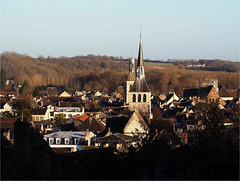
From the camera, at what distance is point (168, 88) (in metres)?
117

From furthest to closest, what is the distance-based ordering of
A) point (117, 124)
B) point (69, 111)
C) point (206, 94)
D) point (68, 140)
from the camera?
1. point (206, 94)
2. point (69, 111)
3. point (117, 124)
4. point (68, 140)

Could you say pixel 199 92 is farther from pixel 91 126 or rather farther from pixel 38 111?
pixel 91 126

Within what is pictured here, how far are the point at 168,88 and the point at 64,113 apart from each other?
63036mm

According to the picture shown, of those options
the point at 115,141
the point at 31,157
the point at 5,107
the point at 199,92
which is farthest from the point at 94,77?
the point at 31,157

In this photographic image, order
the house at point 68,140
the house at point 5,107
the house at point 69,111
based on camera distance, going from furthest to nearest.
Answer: the house at point 5,107, the house at point 69,111, the house at point 68,140

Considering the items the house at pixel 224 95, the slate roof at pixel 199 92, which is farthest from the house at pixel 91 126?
the house at pixel 224 95

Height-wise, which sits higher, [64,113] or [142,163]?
[142,163]

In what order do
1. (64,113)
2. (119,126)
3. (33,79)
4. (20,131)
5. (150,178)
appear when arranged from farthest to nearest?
(33,79)
(64,113)
(119,126)
(20,131)
(150,178)

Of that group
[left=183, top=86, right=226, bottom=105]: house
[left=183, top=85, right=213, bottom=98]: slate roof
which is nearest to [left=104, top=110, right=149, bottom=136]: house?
[left=183, top=86, right=226, bottom=105]: house

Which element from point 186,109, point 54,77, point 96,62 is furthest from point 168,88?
point 96,62

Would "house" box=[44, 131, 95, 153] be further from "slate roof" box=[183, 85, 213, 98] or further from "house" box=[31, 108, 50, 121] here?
"slate roof" box=[183, 85, 213, 98]

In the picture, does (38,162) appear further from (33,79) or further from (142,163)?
(33,79)

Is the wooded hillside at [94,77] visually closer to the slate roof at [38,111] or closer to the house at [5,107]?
the house at [5,107]

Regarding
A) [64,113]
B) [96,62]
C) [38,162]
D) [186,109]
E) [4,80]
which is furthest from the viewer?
[96,62]
